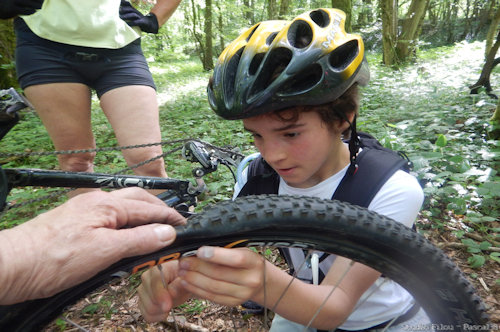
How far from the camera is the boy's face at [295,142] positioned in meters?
1.18

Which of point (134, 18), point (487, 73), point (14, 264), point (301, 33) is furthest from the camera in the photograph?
point (487, 73)

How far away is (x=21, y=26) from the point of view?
1839 millimetres

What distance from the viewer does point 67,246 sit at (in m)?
0.61

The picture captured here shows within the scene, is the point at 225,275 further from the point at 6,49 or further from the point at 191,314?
the point at 6,49

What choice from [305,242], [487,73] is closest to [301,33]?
[305,242]

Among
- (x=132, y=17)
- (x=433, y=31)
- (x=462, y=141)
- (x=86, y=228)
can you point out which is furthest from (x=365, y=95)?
(x=433, y=31)

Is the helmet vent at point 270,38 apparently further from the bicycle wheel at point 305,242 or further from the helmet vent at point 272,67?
the bicycle wheel at point 305,242

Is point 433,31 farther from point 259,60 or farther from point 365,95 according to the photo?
point 259,60

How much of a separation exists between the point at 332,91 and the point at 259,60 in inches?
13.2

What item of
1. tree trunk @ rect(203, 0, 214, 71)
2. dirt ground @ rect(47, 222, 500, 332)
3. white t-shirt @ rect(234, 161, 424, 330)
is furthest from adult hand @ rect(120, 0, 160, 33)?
tree trunk @ rect(203, 0, 214, 71)

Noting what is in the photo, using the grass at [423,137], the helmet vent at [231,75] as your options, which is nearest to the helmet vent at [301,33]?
the helmet vent at [231,75]

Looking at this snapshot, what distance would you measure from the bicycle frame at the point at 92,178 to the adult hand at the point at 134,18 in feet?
2.97

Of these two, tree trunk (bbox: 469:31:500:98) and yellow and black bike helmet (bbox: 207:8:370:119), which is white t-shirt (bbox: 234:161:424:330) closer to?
yellow and black bike helmet (bbox: 207:8:370:119)

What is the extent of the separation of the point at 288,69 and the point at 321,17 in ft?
1.50
